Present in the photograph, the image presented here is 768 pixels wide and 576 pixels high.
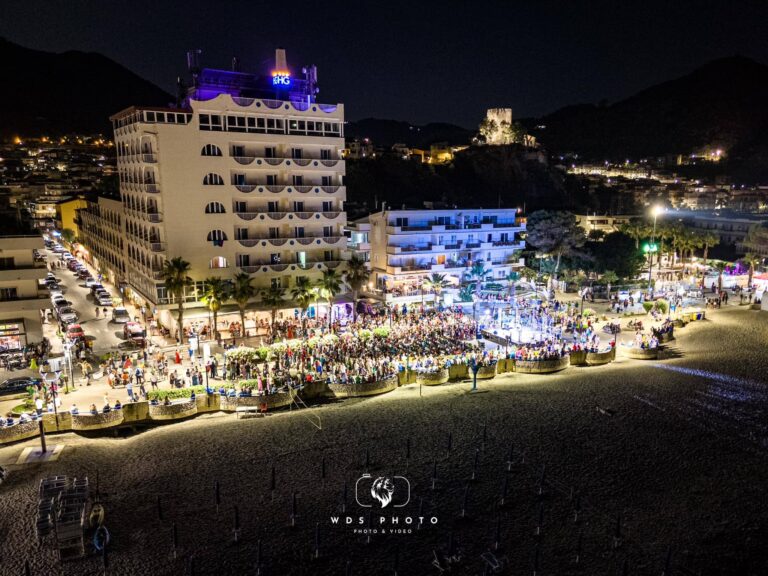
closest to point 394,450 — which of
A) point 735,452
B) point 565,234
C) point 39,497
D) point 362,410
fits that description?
point 362,410

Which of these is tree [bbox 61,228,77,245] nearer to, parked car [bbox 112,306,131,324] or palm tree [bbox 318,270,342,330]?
parked car [bbox 112,306,131,324]

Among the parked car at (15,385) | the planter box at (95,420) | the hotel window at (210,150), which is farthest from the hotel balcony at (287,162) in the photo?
the planter box at (95,420)

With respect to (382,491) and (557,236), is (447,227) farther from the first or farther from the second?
(382,491)

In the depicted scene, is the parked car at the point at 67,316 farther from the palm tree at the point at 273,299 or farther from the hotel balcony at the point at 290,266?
the palm tree at the point at 273,299

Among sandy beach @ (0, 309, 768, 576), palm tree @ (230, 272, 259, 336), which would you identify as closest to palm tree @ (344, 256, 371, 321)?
palm tree @ (230, 272, 259, 336)

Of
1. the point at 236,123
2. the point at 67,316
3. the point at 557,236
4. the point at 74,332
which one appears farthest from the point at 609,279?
the point at 67,316

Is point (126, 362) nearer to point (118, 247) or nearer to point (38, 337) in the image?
point (38, 337)
